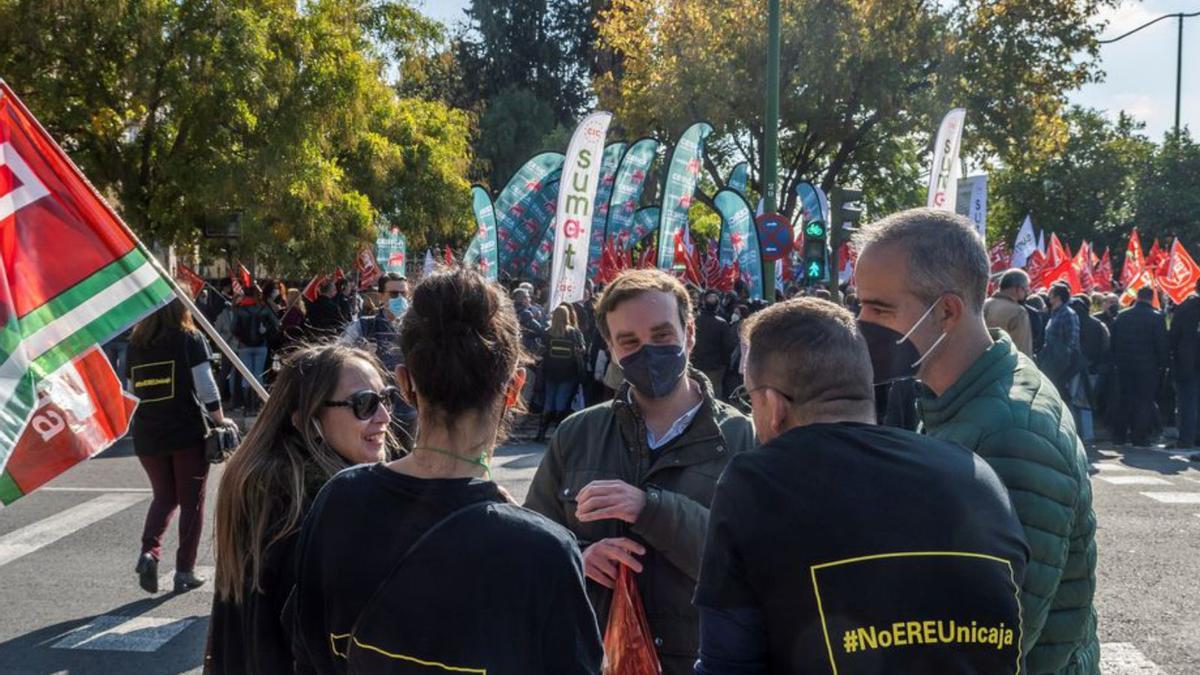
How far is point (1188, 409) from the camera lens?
13.2 m

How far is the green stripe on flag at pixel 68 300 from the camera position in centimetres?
358

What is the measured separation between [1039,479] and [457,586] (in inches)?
45.6

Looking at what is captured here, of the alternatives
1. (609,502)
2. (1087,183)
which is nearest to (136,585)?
(609,502)

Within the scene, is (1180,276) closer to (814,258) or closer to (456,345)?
(814,258)

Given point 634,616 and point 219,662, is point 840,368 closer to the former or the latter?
point 634,616

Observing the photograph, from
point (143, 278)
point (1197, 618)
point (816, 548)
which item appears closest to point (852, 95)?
point (1197, 618)

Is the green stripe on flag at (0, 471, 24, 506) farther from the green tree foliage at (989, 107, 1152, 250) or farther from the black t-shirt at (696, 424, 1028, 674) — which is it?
the green tree foliage at (989, 107, 1152, 250)

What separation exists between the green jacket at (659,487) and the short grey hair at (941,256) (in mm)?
798

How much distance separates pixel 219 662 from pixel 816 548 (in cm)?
166

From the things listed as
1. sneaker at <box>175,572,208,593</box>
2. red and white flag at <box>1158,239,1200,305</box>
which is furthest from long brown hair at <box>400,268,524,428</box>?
red and white flag at <box>1158,239,1200,305</box>

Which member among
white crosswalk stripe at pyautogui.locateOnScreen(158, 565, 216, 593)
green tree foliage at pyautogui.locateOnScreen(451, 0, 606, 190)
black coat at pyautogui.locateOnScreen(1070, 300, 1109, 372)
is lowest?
white crosswalk stripe at pyautogui.locateOnScreen(158, 565, 216, 593)

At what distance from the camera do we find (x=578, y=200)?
1506cm

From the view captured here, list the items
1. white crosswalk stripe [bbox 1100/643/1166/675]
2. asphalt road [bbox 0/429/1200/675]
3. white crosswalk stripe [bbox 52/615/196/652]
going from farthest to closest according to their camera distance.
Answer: white crosswalk stripe [bbox 52/615/196/652] → asphalt road [bbox 0/429/1200/675] → white crosswalk stripe [bbox 1100/643/1166/675]

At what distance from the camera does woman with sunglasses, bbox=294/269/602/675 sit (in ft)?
6.05
